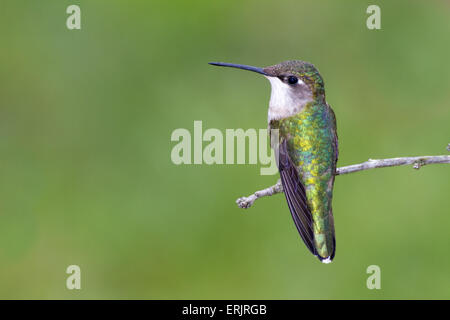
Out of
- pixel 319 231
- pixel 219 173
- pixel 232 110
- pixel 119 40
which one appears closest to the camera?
pixel 319 231

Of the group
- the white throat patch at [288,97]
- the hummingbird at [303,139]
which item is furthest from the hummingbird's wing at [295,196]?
the white throat patch at [288,97]

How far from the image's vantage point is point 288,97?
3338 millimetres

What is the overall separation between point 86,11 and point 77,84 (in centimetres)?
67

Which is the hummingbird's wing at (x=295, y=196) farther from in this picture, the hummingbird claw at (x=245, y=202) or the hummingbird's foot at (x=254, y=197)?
the hummingbird claw at (x=245, y=202)

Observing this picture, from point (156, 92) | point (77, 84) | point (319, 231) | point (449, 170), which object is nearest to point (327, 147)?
point (319, 231)

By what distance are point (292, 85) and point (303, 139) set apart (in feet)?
0.94

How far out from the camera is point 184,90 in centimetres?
538

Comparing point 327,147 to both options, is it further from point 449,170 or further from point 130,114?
point 130,114

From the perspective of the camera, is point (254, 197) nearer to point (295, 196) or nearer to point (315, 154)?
point (295, 196)

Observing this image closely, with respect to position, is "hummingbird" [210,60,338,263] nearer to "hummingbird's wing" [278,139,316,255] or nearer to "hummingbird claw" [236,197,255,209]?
"hummingbird's wing" [278,139,316,255]

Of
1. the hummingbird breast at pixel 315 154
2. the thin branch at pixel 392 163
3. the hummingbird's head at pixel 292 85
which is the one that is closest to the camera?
the thin branch at pixel 392 163

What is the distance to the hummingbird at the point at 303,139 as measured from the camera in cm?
315

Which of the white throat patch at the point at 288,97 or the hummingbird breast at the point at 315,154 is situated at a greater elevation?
the white throat patch at the point at 288,97

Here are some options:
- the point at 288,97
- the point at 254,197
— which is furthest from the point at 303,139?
the point at 254,197
